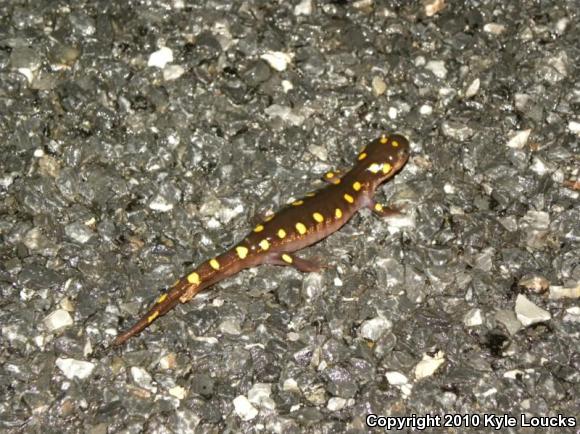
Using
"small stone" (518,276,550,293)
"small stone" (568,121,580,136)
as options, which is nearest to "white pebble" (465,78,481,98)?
"small stone" (568,121,580,136)

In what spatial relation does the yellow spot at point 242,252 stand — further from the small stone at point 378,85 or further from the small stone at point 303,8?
the small stone at point 303,8

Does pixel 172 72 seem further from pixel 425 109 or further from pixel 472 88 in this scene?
pixel 472 88

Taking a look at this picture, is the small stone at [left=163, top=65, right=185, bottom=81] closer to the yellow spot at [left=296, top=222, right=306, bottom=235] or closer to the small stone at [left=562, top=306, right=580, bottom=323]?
Result: the yellow spot at [left=296, top=222, right=306, bottom=235]

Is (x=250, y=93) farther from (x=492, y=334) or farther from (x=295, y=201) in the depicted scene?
(x=492, y=334)

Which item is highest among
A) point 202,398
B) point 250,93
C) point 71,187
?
point 250,93

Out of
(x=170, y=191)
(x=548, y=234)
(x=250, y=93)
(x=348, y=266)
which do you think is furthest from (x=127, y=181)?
(x=548, y=234)

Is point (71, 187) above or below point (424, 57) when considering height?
below
